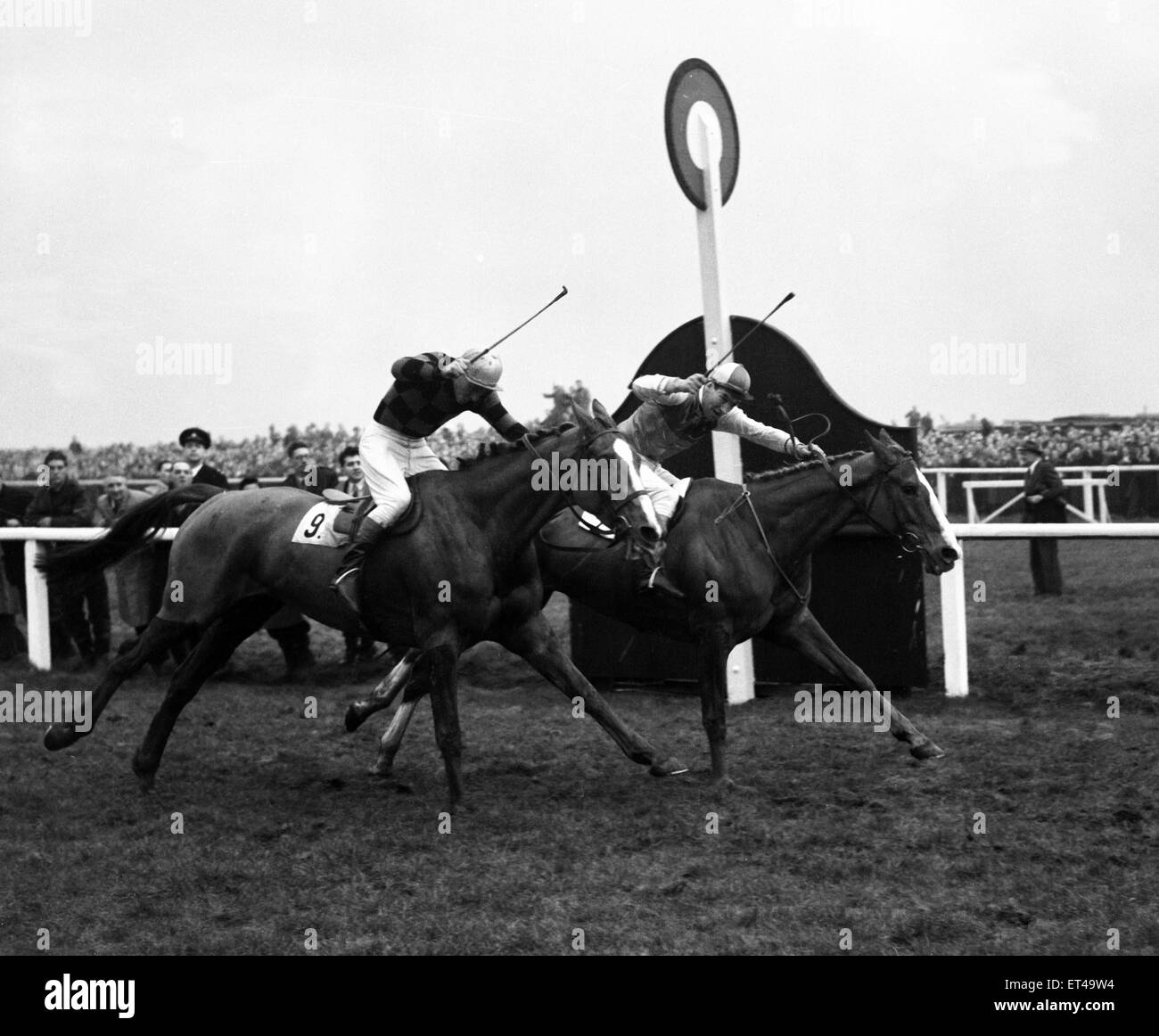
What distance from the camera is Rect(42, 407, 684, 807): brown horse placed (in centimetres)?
605

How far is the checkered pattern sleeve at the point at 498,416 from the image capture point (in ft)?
20.2

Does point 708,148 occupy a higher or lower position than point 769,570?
higher

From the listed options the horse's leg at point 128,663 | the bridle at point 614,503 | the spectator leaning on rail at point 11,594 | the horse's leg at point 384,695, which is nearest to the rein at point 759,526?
the bridle at point 614,503

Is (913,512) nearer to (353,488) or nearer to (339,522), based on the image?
(339,522)

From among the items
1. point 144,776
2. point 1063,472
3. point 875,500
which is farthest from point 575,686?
point 1063,472

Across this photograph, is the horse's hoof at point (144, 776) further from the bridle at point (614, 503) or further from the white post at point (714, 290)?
the white post at point (714, 290)

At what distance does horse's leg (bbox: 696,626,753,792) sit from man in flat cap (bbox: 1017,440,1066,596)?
526cm

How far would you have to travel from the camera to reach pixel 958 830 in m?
5.40

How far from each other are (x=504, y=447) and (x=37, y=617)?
5568 millimetres

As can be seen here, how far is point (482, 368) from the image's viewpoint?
605 centimetres

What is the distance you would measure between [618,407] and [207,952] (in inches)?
204

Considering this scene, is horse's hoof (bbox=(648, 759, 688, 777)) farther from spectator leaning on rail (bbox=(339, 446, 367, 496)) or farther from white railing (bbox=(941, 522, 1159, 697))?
spectator leaning on rail (bbox=(339, 446, 367, 496))
